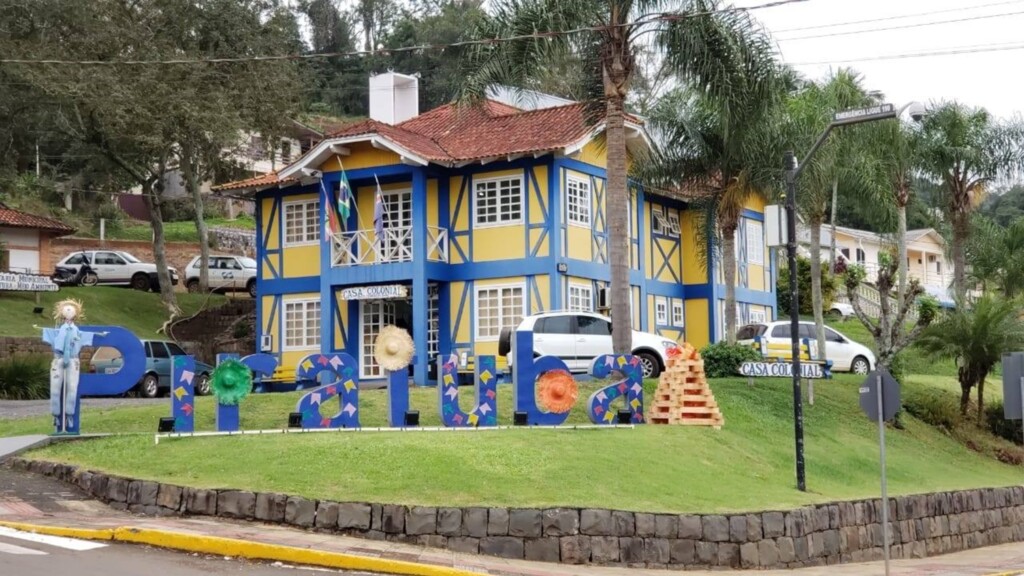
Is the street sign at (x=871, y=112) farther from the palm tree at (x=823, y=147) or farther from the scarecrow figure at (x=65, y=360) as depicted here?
the scarecrow figure at (x=65, y=360)

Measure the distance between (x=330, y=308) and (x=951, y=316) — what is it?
54.6 feet

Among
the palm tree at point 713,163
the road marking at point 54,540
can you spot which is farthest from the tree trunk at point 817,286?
Result: the road marking at point 54,540

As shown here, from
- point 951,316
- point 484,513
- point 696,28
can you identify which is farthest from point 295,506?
point 951,316

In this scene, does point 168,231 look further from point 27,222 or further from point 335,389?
point 335,389

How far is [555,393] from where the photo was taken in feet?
72.2

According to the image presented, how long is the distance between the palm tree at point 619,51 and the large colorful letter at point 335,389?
6018 millimetres

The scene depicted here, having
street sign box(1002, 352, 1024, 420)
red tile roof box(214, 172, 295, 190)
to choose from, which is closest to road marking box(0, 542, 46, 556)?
street sign box(1002, 352, 1024, 420)

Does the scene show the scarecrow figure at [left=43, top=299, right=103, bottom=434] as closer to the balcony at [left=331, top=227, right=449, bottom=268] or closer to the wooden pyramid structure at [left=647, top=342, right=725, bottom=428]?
the wooden pyramid structure at [left=647, top=342, right=725, bottom=428]

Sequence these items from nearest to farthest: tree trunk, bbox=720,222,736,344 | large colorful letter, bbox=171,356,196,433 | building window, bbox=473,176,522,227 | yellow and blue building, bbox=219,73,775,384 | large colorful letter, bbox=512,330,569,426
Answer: large colorful letter, bbox=171,356,196,433
large colorful letter, bbox=512,330,569,426
tree trunk, bbox=720,222,736,344
yellow and blue building, bbox=219,73,775,384
building window, bbox=473,176,522,227

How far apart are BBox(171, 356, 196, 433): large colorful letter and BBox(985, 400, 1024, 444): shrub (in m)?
22.7

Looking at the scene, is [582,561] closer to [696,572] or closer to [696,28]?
[696,572]

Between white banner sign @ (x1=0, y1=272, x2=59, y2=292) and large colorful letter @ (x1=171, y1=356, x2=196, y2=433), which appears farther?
white banner sign @ (x1=0, y1=272, x2=59, y2=292)

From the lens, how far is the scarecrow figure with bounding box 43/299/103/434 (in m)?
19.1

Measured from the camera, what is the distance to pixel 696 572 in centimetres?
1650
